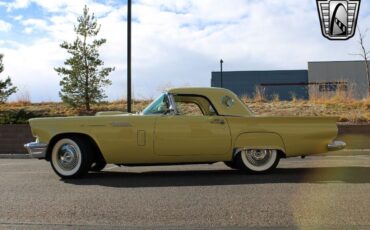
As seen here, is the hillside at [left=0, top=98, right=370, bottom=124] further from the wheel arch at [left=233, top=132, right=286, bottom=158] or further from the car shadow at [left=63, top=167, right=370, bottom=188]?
the wheel arch at [left=233, top=132, right=286, bottom=158]

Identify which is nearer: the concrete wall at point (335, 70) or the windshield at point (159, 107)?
the windshield at point (159, 107)

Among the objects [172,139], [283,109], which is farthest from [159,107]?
[283,109]

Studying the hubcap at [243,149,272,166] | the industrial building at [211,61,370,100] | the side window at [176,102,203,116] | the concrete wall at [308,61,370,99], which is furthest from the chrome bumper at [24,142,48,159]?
the concrete wall at [308,61,370,99]

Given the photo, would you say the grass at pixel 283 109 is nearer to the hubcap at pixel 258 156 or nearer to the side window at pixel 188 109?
the side window at pixel 188 109

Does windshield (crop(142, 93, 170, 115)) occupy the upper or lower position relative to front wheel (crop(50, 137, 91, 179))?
upper

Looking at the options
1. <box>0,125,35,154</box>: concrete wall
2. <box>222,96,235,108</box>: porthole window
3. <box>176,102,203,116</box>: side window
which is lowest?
<box>0,125,35,154</box>: concrete wall

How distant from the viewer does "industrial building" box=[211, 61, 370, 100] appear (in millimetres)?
23453

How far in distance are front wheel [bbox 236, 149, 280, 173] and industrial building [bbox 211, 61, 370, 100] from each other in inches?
533

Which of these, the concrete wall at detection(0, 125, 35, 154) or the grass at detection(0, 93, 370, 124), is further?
the grass at detection(0, 93, 370, 124)

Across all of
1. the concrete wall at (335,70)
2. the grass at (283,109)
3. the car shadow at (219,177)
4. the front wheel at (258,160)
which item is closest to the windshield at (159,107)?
the car shadow at (219,177)

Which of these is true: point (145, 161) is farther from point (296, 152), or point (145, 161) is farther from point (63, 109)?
point (63, 109)

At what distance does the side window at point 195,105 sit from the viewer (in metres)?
9.47

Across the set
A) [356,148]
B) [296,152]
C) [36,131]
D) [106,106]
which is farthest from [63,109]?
[296,152]

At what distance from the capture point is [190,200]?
22.4 feet
